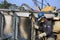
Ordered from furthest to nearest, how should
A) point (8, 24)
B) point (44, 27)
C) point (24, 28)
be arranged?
point (8, 24), point (24, 28), point (44, 27)

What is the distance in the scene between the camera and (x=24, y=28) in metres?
4.54

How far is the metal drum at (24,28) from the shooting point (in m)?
4.49

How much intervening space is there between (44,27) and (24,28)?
51cm

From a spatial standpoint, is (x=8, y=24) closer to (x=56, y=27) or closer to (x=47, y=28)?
(x=47, y=28)

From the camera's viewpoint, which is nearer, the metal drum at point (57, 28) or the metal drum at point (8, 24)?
the metal drum at point (57, 28)

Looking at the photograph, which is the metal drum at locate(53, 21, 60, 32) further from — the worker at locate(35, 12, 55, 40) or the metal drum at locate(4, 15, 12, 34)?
the metal drum at locate(4, 15, 12, 34)

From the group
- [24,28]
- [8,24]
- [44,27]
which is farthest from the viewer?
[8,24]

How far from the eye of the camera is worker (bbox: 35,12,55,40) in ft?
13.9

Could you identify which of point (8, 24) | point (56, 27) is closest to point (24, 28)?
point (8, 24)

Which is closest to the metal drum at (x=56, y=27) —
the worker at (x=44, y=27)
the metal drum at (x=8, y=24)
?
the worker at (x=44, y=27)

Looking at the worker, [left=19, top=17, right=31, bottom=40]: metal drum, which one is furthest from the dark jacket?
[left=19, top=17, right=31, bottom=40]: metal drum

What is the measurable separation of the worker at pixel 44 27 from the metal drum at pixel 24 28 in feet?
0.91

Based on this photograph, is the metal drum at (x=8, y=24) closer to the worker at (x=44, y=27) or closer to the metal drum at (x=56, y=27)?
the worker at (x=44, y=27)

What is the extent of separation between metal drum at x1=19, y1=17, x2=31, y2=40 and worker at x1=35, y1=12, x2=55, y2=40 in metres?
0.28
